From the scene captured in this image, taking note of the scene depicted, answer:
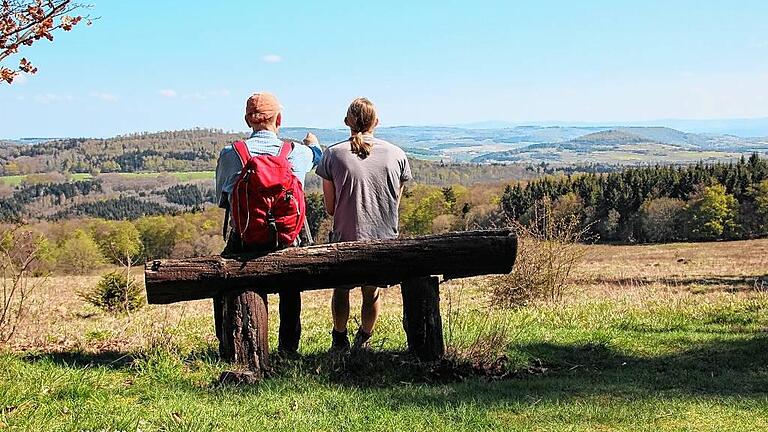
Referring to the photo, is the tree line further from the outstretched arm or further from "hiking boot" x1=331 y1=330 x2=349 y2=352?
the outstretched arm

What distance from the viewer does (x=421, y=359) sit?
599 cm

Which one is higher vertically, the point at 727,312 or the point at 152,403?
the point at 152,403

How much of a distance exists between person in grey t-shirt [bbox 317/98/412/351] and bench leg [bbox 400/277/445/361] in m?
0.50

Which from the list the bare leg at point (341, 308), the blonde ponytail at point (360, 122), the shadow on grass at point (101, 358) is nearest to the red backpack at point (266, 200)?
the blonde ponytail at point (360, 122)

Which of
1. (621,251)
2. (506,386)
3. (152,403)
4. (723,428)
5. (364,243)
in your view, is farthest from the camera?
(621,251)

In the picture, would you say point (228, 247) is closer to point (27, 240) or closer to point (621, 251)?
point (27, 240)

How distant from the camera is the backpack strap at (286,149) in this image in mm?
5580

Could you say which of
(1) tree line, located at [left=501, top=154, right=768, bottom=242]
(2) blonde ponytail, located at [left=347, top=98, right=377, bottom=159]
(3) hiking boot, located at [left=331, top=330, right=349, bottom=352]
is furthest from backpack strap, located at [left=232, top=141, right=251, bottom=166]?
(1) tree line, located at [left=501, top=154, right=768, bottom=242]

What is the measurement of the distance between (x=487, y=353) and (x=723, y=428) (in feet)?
7.10

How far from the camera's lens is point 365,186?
5891 mm

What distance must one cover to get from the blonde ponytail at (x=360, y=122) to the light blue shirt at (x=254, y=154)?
42cm

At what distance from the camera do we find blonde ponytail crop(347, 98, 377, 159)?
19.3 feet

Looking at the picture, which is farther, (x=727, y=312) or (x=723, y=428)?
(x=727, y=312)

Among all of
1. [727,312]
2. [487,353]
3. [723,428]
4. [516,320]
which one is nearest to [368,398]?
[487,353]
